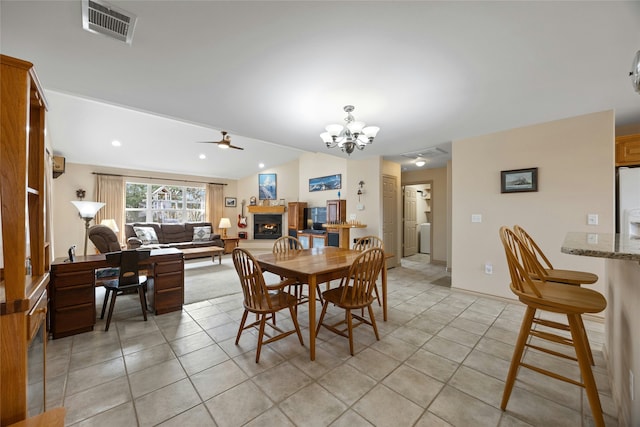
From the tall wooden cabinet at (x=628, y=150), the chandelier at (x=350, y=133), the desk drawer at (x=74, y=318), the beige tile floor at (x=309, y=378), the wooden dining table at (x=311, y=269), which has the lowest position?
the beige tile floor at (x=309, y=378)

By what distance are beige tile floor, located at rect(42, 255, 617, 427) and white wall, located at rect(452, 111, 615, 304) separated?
92 cm

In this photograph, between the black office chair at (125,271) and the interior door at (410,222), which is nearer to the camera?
the black office chair at (125,271)

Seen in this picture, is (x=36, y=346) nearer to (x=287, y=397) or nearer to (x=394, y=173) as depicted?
(x=287, y=397)

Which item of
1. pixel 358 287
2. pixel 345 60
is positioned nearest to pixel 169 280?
pixel 358 287

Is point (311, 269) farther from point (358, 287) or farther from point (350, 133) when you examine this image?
point (350, 133)

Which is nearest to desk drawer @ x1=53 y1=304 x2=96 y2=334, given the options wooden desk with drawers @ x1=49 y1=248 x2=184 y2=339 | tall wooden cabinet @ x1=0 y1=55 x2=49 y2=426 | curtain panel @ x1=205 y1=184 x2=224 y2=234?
wooden desk with drawers @ x1=49 y1=248 x2=184 y2=339

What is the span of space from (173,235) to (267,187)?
3135mm

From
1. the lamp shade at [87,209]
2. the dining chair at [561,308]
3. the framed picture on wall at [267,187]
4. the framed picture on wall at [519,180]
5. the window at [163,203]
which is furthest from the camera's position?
the framed picture on wall at [267,187]

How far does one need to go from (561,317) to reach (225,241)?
7.21 meters

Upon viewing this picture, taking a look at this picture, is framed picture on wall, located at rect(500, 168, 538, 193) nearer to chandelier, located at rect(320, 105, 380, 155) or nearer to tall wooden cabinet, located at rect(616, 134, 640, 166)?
tall wooden cabinet, located at rect(616, 134, 640, 166)

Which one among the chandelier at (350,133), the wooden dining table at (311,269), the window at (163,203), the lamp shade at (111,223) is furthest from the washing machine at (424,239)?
the lamp shade at (111,223)

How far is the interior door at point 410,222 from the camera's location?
22.3ft

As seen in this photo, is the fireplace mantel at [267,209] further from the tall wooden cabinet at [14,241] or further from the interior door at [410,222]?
the tall wooden cabinet at [14,241]

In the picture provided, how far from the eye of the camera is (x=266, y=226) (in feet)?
26.9
